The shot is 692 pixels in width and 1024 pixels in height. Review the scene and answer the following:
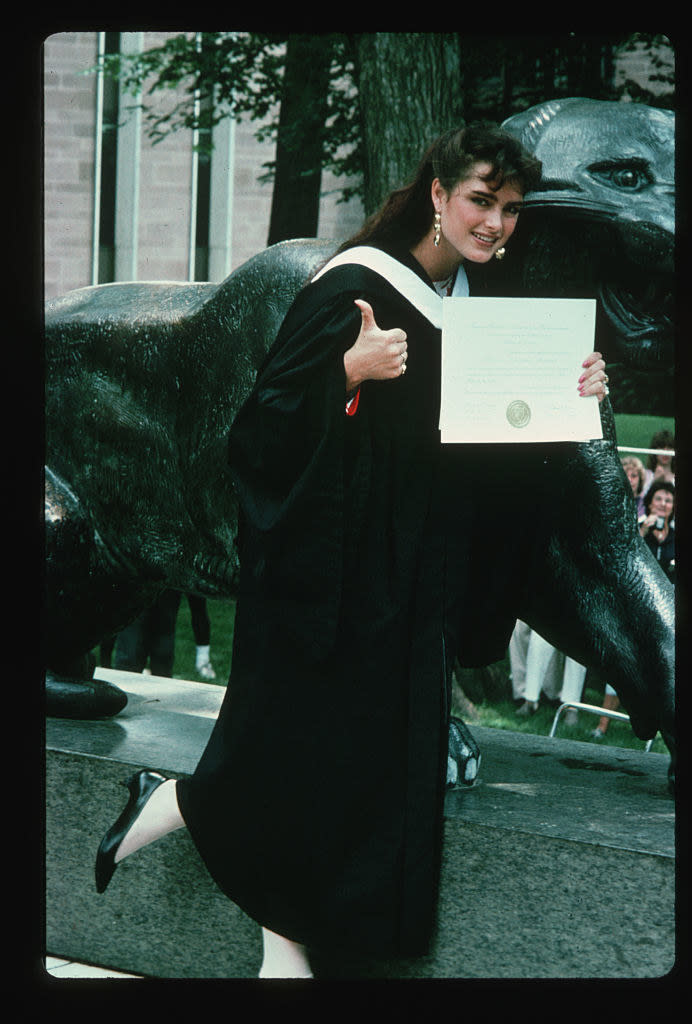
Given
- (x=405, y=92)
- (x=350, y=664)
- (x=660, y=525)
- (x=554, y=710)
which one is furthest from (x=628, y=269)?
(x=554, y=710)

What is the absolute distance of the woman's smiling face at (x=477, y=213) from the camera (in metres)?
2.96

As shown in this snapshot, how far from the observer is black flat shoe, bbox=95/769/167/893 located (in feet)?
11.3

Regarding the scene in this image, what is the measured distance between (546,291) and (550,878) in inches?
58.1

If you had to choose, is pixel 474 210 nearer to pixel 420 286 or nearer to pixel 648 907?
pixel 420 286

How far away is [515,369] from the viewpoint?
117 inches

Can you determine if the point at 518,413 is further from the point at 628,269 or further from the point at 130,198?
the point at 130,198

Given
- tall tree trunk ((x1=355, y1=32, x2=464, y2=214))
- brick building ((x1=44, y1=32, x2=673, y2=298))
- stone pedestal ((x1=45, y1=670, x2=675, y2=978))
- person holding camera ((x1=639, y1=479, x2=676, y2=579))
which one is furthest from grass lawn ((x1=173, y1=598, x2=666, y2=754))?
brick building ((x1=44, y1=32, x2=673, y2=298))

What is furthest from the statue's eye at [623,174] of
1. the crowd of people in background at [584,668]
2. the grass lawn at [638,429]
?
the grass lawn at [638,429]

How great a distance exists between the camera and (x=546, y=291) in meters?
3.55

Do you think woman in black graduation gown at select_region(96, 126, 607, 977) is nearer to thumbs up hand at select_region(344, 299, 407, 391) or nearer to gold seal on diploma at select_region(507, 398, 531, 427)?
thumbs up hand at select_region(344, 299, 407, 391)

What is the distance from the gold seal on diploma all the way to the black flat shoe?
1291 mm

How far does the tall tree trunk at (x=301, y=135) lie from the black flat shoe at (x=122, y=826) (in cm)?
605

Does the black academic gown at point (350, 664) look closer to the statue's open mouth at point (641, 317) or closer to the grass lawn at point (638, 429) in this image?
the statue's open mouth at point (641, 317)

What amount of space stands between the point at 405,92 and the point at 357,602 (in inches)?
146
